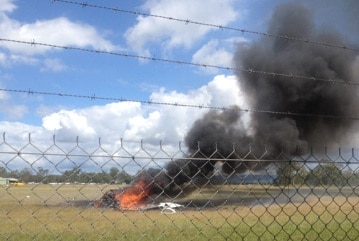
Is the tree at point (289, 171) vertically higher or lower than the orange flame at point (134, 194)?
higher

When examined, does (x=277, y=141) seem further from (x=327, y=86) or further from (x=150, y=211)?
(x=150, y=211)

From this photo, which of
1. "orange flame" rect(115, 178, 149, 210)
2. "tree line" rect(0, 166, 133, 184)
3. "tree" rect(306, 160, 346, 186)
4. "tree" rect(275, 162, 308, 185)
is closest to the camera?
"tree line" rect(0, 166, 133, 184)

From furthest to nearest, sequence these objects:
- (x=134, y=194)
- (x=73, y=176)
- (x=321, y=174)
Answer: (x=134, y=194)
(x=321, y=174)
(x=73, y=176)

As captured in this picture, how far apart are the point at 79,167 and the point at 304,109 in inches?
1118

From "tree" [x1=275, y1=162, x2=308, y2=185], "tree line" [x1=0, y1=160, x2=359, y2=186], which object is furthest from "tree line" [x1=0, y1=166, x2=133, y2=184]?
"tree" [x1=275, y1=162, x2=308, y2=185]

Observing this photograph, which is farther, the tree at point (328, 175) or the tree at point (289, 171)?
the tree at point (328, 175)

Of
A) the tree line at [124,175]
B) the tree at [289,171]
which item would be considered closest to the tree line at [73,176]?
the tree line at [124,175]

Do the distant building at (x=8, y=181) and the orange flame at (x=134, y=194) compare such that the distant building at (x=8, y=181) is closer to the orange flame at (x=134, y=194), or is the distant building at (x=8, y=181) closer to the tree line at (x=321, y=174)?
the orange flame at (x=134, y=194)

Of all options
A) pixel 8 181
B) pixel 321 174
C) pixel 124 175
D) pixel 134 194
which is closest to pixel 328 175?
pixel 321 174

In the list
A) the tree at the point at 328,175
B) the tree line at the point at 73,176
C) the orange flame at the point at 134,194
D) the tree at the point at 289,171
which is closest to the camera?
the tree line at the point at 73,176

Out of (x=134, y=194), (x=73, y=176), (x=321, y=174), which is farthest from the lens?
(x=134, y=194)

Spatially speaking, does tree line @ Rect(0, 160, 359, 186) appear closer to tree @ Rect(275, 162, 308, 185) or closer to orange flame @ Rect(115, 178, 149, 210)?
tree @ Rect(275, 162, 308, 185)

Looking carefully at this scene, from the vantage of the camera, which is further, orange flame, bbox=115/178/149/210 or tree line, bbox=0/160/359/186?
orange flame, bbox=115/178/149/210

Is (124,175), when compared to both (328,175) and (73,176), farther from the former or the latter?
(328,175)
